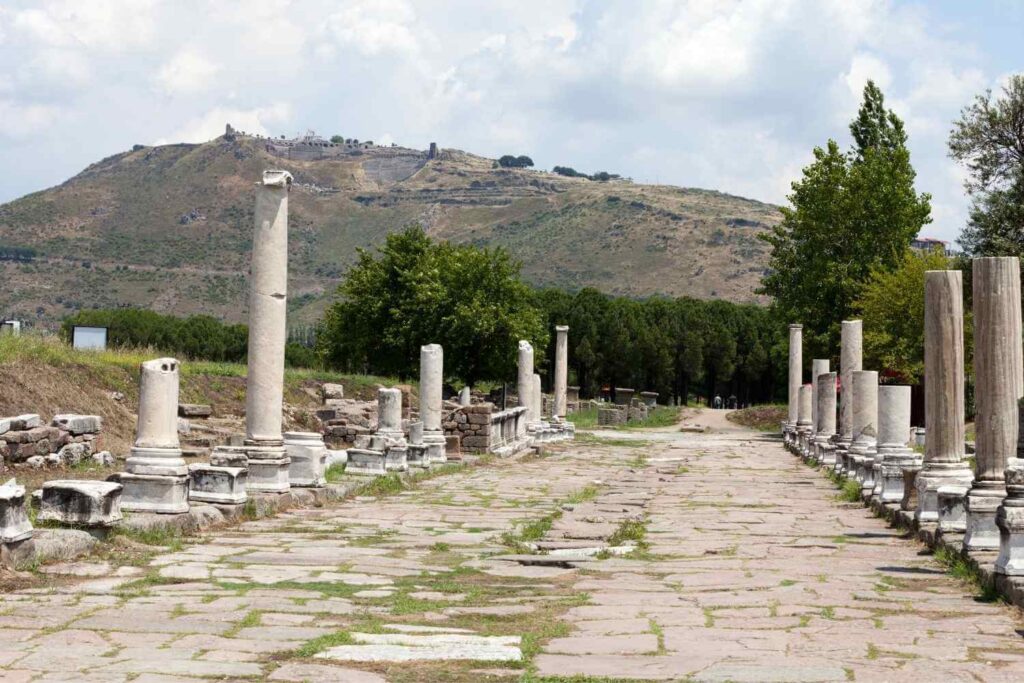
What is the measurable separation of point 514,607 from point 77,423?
12.6 m

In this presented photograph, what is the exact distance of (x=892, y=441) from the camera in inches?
632

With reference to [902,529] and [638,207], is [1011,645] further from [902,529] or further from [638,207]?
[638,207]

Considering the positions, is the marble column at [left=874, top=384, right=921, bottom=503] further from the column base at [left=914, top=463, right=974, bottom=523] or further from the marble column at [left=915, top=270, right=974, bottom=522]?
the column base at [left=914, top=463, right=974, bottom=523]

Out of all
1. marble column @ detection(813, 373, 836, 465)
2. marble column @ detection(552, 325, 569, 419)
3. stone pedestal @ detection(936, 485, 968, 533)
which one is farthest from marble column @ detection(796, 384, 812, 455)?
stone pedestal @ detection(936, 485, 968, 533)

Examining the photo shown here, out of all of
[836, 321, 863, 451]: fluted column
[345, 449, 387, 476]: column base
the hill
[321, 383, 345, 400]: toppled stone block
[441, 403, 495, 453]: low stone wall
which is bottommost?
[345, 449, 387, 476]: column base

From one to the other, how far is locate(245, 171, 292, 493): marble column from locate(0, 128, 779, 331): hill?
115340mm

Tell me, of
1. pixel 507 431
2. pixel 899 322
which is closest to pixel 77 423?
pixel 507 431

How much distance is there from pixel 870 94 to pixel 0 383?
3444 centimetres

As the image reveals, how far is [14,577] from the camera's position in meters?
8.36

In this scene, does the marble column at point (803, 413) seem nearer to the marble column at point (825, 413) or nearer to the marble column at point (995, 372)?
the marble column at point (825, 413)

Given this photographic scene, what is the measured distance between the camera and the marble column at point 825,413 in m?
27.7

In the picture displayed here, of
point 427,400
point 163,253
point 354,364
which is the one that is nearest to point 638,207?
point 163,253

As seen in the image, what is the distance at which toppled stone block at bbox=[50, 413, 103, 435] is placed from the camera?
1889 cm

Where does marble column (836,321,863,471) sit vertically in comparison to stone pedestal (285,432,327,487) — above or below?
above
